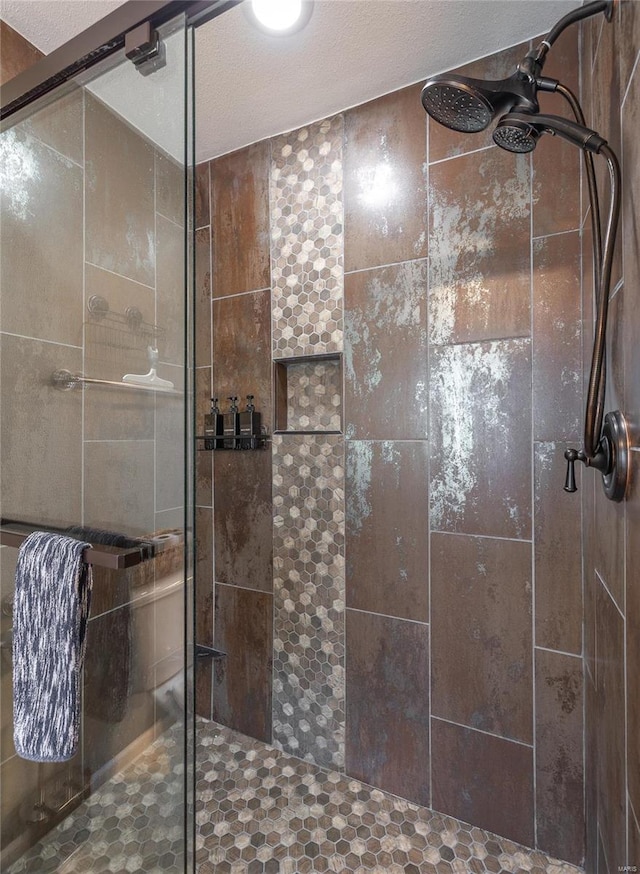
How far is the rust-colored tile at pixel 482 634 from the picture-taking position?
56.6 inches

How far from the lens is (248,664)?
6.49ft

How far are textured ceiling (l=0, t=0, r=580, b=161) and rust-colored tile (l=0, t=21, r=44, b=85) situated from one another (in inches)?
1.0

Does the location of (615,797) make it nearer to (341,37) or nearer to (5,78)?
(341,37)

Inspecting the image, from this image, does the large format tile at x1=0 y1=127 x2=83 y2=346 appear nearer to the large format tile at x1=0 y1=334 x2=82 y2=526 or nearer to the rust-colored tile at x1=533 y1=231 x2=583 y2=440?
the large format tile at x1=0 y1=334 x2=82 y2=526

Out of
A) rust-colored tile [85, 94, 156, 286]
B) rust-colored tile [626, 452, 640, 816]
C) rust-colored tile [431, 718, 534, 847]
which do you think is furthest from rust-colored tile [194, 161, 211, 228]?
rust-colored tile [431, 718, 534, 847]

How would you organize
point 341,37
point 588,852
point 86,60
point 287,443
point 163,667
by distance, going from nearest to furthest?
point 163,667, point 86,60, point 588,852, point 341,37, point 287,443

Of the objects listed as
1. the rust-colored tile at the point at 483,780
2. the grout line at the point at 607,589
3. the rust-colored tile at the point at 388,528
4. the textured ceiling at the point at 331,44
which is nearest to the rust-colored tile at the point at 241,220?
the textured ceiling at the point at 331,44

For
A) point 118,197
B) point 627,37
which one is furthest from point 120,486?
point 627,37

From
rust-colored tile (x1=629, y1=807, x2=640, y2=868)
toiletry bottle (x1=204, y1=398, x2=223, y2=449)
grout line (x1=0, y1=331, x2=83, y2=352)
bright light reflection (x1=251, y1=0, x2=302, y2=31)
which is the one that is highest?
bright light reflection (x1=251, y1=0, x2=302, y2=31)

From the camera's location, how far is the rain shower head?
1004 millimetres

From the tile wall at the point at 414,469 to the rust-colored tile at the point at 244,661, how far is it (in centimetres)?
1

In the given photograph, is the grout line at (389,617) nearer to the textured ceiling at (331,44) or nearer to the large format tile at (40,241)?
the large format tile at (40,241)

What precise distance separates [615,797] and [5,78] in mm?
2421

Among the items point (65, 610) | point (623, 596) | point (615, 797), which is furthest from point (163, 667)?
point (615, 797)
